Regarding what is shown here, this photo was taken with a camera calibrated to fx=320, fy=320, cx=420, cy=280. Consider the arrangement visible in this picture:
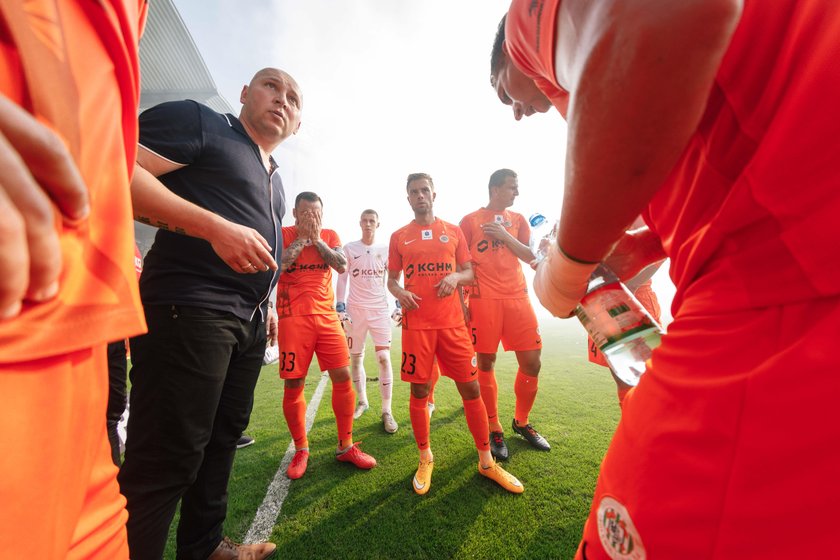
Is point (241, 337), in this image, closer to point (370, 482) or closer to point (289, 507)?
point (289, 507)

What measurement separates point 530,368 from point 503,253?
1.52 metres

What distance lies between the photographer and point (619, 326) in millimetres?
974

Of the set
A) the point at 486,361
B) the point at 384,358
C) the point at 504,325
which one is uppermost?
the point at 504,325

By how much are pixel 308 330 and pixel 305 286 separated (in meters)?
0.53

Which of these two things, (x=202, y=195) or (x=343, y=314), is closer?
(x=202, y=195)

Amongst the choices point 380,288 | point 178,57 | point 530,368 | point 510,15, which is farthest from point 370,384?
point 178,57

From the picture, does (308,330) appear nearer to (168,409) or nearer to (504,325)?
(168,409)

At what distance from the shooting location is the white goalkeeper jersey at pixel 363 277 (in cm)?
604

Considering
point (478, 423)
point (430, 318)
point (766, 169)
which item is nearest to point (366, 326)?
point (430, 318)

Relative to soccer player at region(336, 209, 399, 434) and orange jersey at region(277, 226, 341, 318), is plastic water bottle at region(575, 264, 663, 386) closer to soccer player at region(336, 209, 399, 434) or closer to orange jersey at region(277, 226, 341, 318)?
orange jersey at region(277, 226, 341, 318)

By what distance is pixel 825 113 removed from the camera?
0.45 meters

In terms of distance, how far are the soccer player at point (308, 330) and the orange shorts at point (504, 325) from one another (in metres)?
1.69

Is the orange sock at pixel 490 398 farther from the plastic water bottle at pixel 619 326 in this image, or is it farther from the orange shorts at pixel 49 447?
the orange shorts at pixel 49 447

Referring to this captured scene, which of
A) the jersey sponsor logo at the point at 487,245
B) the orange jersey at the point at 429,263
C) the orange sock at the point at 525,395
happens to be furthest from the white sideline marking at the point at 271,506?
the jersey sponsor logo at the point at 487,245
